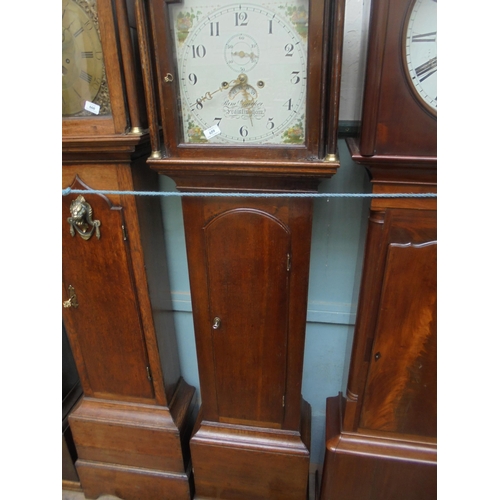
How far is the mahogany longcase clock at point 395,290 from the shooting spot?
2.14ft

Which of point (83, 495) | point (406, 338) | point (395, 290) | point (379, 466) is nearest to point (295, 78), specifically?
point (395, 290)

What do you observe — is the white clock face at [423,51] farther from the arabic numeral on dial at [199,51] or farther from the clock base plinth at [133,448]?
the clock base plinth at [133,448]

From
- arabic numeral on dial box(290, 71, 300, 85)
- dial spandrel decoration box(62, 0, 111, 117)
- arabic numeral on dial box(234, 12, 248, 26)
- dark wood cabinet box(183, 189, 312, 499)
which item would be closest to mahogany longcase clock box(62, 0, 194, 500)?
dial spandrel decoration box(62, 0, 111, 117)

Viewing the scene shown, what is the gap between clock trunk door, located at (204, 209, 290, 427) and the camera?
840mm

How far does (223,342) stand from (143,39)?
0.70m

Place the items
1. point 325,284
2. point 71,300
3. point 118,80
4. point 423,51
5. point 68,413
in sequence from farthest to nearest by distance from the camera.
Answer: point 68,413 < point 325,284 < point 71,300 < point 118,80 < point 423,51

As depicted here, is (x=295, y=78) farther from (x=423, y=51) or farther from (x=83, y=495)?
(x=83, y=495)

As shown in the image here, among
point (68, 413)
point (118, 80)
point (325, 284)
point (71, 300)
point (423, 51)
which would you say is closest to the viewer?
point (423, 51)

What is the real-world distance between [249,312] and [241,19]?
62 cm

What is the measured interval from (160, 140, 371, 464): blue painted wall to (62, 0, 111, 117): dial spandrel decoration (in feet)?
0.92

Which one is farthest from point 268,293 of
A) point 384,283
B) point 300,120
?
point 300,120

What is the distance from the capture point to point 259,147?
74 centimetres

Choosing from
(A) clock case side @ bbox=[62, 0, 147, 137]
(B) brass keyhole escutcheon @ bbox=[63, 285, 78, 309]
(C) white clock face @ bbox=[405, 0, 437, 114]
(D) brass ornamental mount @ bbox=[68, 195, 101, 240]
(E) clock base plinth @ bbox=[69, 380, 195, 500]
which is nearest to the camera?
(C) white clock face @ bbox=[405, 0, 437, 114]

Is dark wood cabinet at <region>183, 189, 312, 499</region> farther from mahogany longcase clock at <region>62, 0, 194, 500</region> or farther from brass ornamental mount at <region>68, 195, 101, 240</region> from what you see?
brass ornamental mount at <region>68, 195, 101, 240</region>
